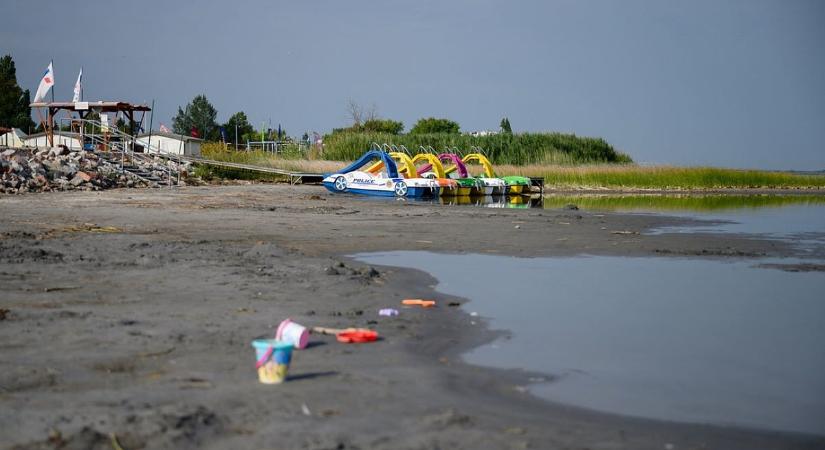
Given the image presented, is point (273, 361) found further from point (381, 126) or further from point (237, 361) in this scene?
point (381, 126)

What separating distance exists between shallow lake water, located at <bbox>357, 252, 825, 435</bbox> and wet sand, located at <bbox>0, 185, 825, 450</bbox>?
391 millimetres

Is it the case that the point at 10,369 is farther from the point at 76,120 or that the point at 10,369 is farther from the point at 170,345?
the point at 76,120

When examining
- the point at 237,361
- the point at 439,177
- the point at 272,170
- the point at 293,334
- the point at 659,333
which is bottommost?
the point at 659,333

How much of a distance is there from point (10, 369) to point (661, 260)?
455 inches

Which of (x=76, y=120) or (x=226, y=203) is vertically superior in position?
(x=76, y=120)

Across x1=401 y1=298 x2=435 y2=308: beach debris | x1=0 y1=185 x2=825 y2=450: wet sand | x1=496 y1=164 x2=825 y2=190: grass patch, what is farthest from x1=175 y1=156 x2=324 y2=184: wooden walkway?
x1=401 y1=298 x2=435 y2=308: beach debris

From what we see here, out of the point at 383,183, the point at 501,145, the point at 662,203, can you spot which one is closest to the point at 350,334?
the point at 383,183

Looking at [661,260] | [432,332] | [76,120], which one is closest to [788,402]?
[432,332]

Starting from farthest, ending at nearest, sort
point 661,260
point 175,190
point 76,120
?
point 76,120 → point 175,190 → point 661,260

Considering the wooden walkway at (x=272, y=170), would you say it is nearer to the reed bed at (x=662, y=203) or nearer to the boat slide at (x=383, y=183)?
the boat slide at (x=383, y=183)

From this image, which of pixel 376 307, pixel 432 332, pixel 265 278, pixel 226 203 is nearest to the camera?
pixel 432 332

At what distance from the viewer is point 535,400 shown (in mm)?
6199

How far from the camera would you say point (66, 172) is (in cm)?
3225

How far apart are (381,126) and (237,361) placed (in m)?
88.7
